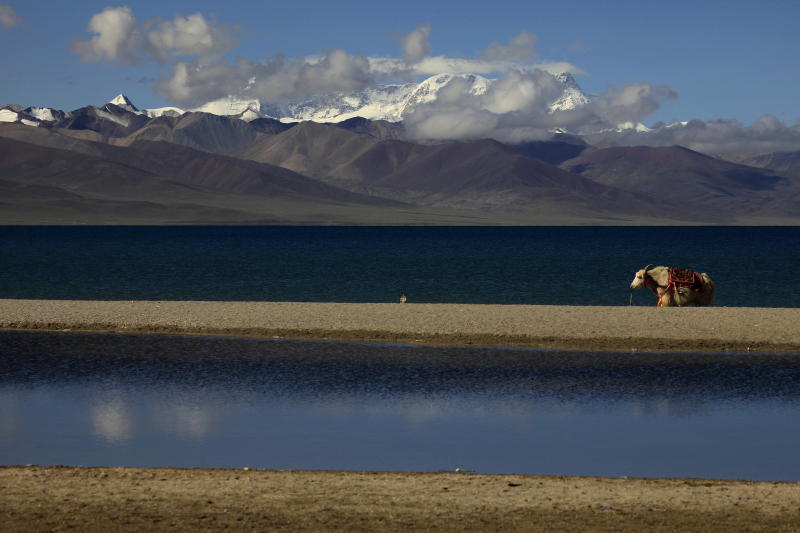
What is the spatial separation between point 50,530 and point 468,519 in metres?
4.71

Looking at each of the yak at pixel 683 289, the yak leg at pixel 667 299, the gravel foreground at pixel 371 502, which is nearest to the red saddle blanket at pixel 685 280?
the yak at pixel 683 289

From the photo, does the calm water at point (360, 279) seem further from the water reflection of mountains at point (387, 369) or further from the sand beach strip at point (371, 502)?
the sand beach strip at point (371, 502)

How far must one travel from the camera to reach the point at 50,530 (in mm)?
12133

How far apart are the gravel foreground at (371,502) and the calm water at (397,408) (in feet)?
3.90

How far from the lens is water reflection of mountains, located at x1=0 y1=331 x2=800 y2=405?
2275cm

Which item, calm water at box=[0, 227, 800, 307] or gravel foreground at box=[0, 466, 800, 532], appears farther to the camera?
calm water at box=[0, 227, 800, 307]

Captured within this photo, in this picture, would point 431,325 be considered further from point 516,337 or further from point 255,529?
point 255,529

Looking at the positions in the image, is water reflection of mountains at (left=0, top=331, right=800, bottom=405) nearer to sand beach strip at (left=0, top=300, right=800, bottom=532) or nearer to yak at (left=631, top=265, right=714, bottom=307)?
sand beach strip at (left=0, top=300, right=800, bottom=532)

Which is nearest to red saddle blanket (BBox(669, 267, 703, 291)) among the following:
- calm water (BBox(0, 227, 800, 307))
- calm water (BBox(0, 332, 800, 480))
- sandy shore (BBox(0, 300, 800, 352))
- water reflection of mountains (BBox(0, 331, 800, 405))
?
sandy shore (BBox(0, 300, 800, 352))

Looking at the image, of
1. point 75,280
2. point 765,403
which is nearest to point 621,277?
point 75,280

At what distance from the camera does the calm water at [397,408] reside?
54.1ft

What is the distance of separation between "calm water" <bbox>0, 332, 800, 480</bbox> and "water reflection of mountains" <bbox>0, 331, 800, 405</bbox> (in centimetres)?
5

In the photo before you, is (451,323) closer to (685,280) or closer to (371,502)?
(685,280)

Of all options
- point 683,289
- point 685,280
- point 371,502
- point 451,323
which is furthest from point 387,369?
point 685,280
